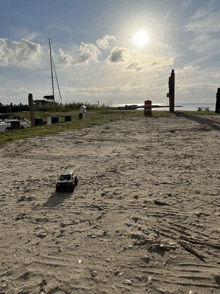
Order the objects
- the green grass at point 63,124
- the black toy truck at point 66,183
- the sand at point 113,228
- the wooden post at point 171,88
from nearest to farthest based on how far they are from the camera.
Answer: the sand at point 113,228 → the black toy truck at point 66,183 → the green grass at point 63,124 → the wooden post at point 171,88

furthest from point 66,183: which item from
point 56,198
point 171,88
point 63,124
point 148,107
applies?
point 171,88

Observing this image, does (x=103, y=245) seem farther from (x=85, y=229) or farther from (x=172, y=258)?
(x=172, y=258)

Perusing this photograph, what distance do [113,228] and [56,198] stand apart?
3.23ft

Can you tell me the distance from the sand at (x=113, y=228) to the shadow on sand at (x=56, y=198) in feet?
0.04

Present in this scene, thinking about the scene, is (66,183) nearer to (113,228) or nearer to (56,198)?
(56,198)

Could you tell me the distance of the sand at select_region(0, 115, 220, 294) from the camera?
1.53m

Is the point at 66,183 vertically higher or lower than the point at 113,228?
higher

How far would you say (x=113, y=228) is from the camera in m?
2.07

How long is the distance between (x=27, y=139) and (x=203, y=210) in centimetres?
560

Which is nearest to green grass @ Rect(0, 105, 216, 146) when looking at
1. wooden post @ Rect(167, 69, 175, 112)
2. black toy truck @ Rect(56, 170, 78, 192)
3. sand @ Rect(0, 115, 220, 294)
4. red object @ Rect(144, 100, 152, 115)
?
red object @ Rect(144, 100, 152, 115)

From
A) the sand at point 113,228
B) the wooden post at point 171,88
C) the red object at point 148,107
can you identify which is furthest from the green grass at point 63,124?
the sand at point 113,228

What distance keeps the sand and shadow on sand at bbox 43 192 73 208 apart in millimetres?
13

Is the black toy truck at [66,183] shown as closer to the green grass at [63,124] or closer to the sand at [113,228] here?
the sand at [113,228]

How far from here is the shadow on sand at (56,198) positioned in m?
2.57
